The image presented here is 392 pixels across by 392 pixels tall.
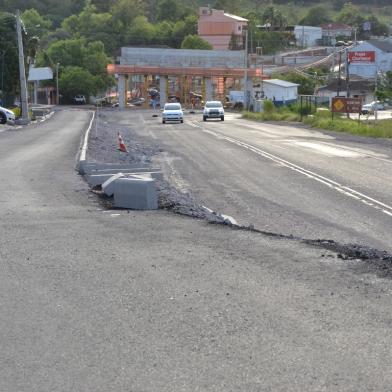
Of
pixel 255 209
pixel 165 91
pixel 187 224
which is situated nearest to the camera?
pixel 187 224

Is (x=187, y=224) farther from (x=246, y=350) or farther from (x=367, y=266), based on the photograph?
(x=246, y=350)

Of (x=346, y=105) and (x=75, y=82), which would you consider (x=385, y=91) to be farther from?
(x=75, y=82)

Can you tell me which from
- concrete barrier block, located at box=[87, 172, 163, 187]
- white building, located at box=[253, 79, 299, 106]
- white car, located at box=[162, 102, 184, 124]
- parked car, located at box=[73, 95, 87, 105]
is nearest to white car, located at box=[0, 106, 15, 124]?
white car, located at box=[162, 102, 184, 124]

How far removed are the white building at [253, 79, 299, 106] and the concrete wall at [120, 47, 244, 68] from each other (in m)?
7.70

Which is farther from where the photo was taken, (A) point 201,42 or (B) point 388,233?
(A) point 201,42

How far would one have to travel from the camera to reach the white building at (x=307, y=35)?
190262mm

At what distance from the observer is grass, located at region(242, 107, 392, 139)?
41.4 m

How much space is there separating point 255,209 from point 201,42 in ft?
457

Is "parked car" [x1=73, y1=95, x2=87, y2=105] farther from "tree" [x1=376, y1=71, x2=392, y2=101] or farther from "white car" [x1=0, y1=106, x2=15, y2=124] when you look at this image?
"tree" [x1=376, y1=71, x2=392, y2=101]

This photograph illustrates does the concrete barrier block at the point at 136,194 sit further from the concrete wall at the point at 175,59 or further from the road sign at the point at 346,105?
the concrete wall at the point at 175,59

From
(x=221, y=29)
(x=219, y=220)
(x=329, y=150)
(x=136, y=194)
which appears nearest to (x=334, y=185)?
(x=136, y=194)

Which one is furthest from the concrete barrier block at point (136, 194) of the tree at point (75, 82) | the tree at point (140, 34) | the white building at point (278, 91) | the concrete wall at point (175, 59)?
the tree at point (140, 34)

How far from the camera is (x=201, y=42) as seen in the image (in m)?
151

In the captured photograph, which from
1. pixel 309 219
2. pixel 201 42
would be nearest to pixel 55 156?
pixel 309 219
